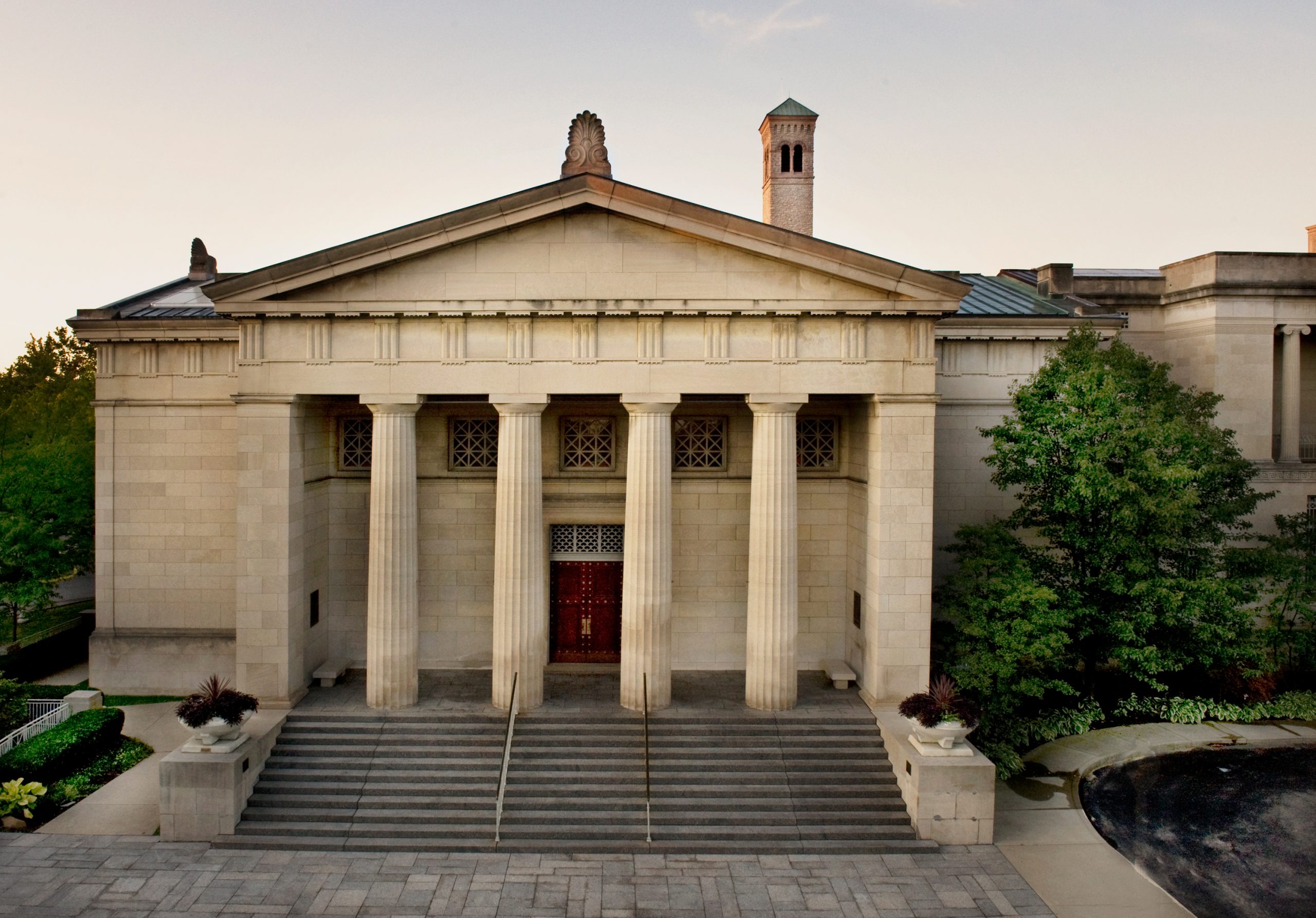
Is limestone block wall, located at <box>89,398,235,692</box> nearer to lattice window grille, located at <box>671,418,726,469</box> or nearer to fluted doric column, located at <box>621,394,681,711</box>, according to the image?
fluted doric column, located at <box>621,394,681,711</box>

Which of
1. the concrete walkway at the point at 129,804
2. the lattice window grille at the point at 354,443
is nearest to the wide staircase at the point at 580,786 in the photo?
the concrete walkway at the point at 129,804

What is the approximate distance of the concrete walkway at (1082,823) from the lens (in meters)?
13.4

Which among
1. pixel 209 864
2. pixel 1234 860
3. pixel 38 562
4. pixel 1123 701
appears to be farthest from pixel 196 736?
pixel 1123 701

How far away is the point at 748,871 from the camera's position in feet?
46.8

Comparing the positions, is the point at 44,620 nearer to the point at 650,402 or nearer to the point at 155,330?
the point at 155,330

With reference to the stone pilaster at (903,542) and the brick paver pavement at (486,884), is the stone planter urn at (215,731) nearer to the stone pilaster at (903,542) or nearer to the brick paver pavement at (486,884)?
the brick paver pavement at (486,884)

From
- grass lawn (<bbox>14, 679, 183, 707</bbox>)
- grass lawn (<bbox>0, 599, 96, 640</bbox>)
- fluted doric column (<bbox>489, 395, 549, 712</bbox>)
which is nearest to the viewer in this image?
fluted doric column (<bbox>489, 395, 549, 712</bbox>)

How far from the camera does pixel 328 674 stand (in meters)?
19.5

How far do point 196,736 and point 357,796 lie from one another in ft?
10.8

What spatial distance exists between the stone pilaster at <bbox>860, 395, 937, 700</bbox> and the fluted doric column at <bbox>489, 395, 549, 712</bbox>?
7.61m

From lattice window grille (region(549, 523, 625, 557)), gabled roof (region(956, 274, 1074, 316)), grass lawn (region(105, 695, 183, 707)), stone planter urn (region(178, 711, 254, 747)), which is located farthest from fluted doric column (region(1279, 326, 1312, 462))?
grass lawn (region(105, 695, 183, 707))

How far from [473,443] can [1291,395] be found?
96.5ft

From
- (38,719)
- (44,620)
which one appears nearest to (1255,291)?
(38,719)

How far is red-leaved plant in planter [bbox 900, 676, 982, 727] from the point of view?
50.8 ft
